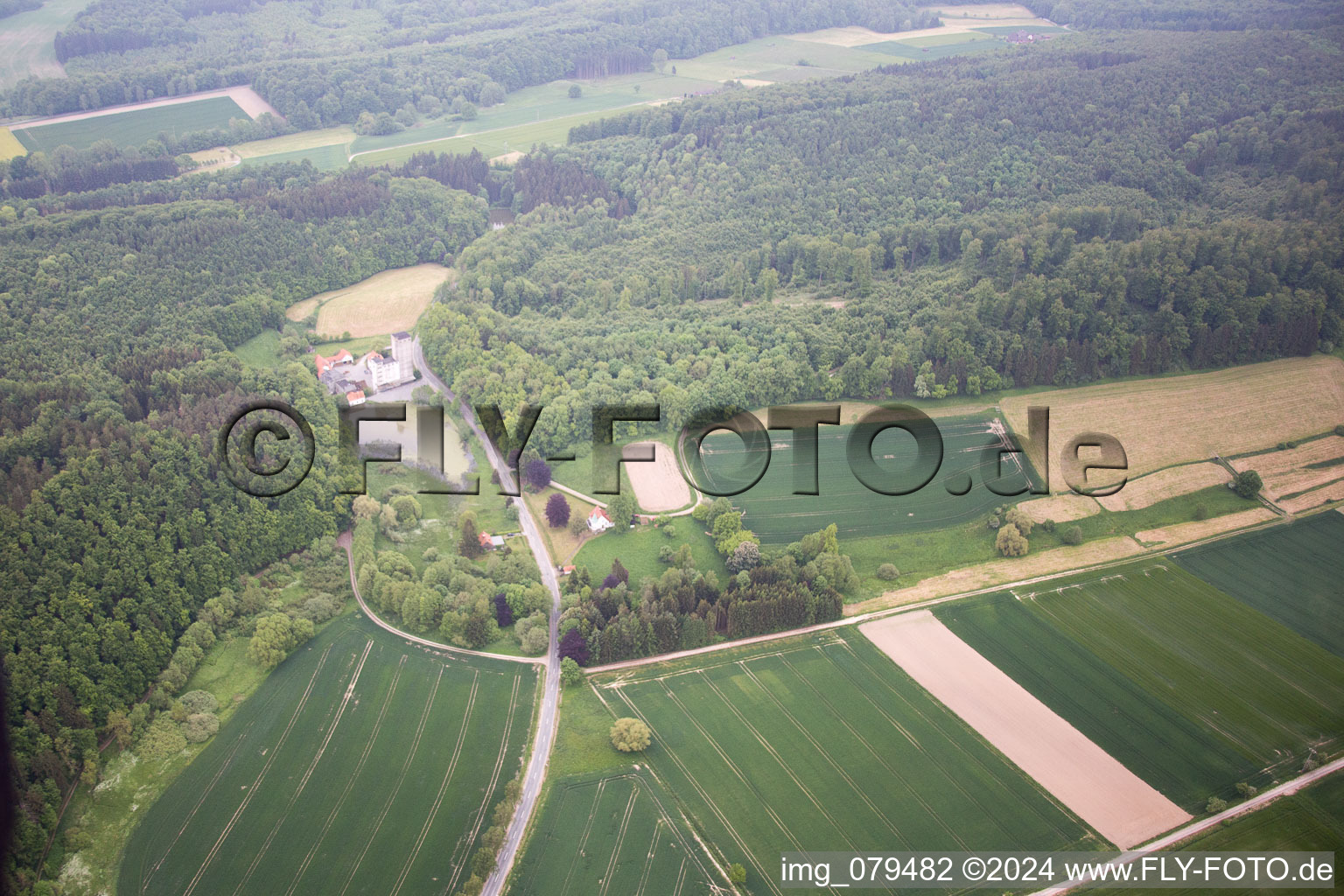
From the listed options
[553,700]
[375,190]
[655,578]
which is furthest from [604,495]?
[375,190]

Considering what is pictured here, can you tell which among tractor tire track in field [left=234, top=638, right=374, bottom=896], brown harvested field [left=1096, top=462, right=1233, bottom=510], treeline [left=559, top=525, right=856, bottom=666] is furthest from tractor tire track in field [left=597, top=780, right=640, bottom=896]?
brown harvested field [left=1096, top=462, right=1233, bottom=510]

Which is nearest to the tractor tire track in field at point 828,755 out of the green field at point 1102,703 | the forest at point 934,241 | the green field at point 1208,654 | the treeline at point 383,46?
the green field at point 1102,703

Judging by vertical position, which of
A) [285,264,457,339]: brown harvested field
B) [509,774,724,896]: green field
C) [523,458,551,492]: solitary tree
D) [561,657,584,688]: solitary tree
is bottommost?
[509,774,724,896]: green field

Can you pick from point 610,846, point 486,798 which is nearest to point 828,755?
point 610,846

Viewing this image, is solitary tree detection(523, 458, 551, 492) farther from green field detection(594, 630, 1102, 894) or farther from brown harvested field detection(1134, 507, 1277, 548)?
brown harvested field detection(1134, 507, 1277, 548)

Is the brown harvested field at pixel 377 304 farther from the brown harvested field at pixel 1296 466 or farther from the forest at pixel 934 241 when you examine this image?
the brown harvested field at pixel 1296 466

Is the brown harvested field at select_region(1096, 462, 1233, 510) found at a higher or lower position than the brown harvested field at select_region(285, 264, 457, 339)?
lower

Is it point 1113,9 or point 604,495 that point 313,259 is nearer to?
point 604,495

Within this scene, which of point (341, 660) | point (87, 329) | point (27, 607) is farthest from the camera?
point (87, 329)
